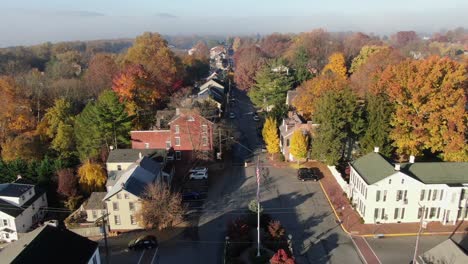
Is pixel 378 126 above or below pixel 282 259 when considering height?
above

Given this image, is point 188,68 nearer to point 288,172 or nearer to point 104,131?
point 104,131

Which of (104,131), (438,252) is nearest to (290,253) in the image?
(438,252)

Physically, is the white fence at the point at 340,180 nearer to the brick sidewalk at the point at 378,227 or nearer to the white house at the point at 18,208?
the brick sidewalk at the point at 378,227

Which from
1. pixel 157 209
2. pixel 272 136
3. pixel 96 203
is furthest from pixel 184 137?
pixel 157 209

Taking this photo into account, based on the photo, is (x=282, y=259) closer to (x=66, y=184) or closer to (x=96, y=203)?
(x=96, y=203)

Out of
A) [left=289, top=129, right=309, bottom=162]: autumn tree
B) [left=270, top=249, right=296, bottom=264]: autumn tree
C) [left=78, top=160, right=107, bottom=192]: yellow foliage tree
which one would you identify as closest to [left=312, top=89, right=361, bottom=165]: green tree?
[left=289, top=129, right=309, bottom=162]: autumn tree

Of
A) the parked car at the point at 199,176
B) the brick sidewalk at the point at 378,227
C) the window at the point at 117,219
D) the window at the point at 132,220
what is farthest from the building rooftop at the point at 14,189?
the brick sidewalk at the point at 378,227
